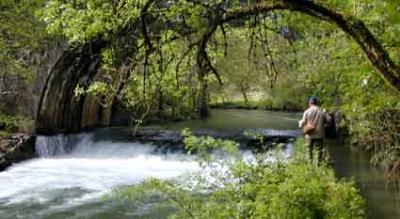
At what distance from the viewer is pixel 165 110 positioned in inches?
1075

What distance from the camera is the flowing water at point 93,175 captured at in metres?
11.4

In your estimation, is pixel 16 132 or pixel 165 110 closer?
pixel 16 132

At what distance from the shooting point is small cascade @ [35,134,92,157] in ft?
62.2

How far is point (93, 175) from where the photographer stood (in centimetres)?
1564

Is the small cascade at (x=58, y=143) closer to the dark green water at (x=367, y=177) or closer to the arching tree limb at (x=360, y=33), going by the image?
the dark green water at (x=367, y=177)

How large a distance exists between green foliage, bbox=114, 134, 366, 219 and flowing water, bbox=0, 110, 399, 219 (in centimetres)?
147

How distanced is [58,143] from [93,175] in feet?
15.2

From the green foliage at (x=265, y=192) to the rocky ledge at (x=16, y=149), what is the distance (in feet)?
33.9

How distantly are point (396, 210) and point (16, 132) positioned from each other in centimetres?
1236

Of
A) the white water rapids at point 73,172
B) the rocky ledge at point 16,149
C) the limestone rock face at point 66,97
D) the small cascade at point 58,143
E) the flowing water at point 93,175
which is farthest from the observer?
the limestone rock face at point 66,97

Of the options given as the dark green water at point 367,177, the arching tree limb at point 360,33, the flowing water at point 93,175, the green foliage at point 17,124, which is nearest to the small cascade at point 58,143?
the flowing water at point 93,175

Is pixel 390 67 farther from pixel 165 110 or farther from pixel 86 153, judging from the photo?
pixel 165 110

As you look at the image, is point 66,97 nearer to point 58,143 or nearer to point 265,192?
point 58,143

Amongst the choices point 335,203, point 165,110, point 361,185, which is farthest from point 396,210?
point 165,110
